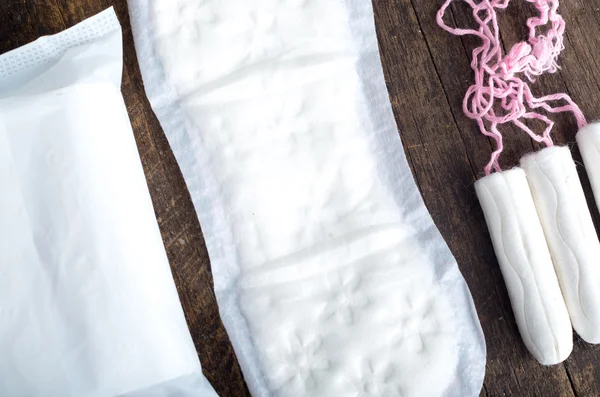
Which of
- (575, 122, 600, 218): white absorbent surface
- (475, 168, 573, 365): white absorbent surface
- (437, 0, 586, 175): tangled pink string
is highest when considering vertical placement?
(437, 0, 586, 175): tangled pink string

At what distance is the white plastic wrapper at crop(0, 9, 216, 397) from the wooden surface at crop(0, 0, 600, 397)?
0.06 m

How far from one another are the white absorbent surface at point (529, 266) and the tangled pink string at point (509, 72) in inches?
2.7

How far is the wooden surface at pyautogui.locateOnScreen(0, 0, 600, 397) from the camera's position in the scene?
2.68 feet

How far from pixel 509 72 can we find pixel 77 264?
65 cm

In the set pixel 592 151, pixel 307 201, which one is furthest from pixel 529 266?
pixel 307 201

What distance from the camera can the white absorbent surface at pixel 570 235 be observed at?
76 centimetres

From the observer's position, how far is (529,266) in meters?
0.76

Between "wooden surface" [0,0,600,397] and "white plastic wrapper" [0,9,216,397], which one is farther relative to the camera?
"wooden surface" [0,0,600,397]

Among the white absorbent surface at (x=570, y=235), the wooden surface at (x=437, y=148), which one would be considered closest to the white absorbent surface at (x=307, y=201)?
the wooden surface at (x=437, y=148)

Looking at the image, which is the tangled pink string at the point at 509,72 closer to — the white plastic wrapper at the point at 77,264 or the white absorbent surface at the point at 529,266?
the white absorbent surface at the point at 529,266

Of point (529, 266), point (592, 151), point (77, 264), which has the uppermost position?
point (77, 264)

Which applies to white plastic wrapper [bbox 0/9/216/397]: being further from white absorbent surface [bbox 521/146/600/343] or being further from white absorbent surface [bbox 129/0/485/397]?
white absorbent surface [bbox 521/146/600/343]

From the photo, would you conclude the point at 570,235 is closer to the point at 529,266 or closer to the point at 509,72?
the point at 529,266

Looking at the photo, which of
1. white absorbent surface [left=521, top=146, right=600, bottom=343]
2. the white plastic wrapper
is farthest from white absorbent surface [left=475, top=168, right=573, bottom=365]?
the white plastic wrapper
